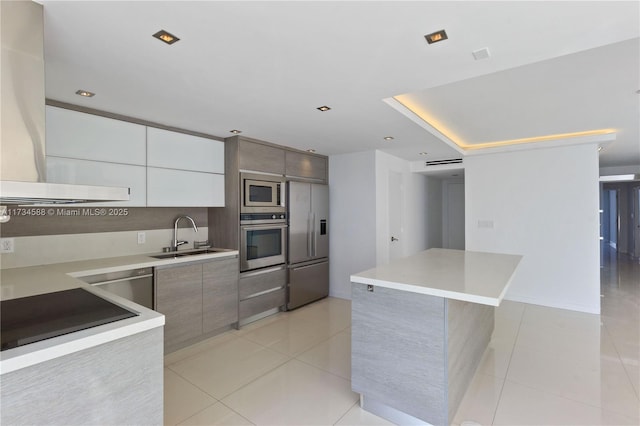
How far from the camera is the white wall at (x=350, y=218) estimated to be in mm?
4457

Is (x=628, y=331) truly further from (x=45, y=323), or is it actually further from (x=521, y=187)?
(x=45, y=323)

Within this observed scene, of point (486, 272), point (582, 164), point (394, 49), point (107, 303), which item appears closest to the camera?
point (107, 303)

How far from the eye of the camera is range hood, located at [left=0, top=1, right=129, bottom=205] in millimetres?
1211

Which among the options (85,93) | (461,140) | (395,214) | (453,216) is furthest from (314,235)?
(453,216)

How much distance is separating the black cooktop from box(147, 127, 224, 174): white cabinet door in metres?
1.75

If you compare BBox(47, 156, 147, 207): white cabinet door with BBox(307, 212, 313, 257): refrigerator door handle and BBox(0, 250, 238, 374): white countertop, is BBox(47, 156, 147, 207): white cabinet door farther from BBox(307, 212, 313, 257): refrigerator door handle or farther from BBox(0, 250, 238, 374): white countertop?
BBox(307, 212, 313, 257): refrigerator door handle

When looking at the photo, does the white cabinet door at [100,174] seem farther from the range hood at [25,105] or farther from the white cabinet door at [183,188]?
the range hood at [25,105]

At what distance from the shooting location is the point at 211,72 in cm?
199

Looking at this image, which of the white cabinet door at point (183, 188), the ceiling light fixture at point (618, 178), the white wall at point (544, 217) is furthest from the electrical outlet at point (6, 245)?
the ceiling light fixture at point (618, 178)

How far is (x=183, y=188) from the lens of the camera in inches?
130

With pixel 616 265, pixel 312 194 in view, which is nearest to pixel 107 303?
pixel 312 194

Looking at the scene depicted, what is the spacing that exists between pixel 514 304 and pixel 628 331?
1182 millimetres

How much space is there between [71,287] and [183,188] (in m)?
1.64

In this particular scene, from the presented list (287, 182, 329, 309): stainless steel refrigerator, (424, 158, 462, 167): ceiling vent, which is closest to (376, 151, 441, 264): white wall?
(424, 158, 462, 167): ceiling vent
